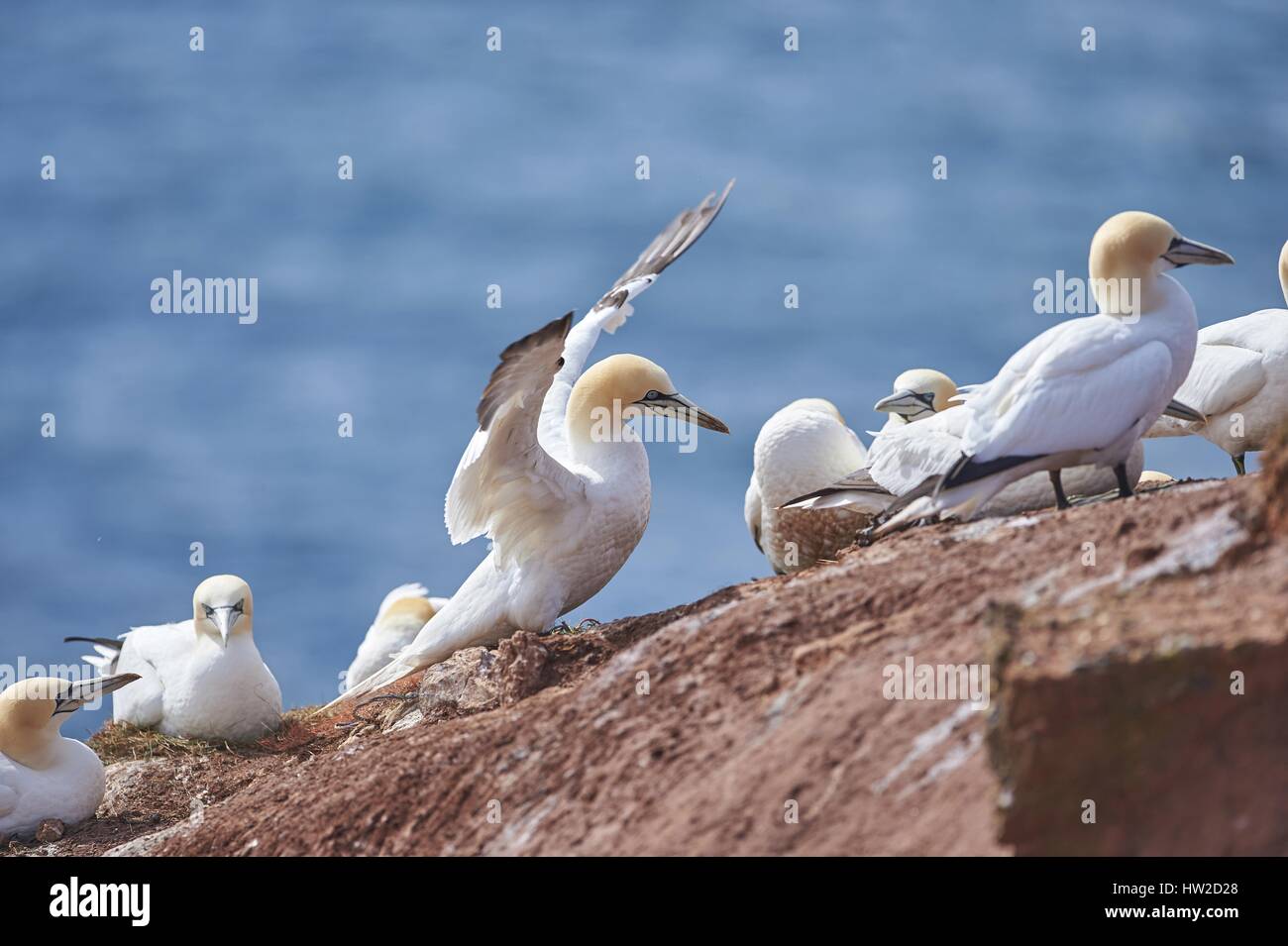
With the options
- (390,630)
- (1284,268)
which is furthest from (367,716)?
(1284,268)

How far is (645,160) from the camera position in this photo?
11.1 m

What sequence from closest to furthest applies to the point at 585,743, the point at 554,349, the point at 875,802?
the point at 875,802 → the point at 585,743 → the point at 554,349

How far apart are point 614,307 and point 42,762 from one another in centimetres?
529

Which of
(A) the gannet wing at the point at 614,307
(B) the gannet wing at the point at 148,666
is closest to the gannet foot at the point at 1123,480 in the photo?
(A) the gannet wing at the point at 614,307

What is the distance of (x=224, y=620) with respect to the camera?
471 inches

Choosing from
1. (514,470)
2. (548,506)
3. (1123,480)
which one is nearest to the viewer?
(1123,480)

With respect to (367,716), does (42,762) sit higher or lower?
lower

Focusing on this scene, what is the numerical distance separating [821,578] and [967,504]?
79cm

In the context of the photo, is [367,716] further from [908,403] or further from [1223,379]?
[1223,379]

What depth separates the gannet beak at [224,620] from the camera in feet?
39.1

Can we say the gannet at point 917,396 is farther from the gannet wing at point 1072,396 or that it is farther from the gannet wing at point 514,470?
the gannet wing at point 1072,396

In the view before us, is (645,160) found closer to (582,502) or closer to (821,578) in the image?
(582,502)

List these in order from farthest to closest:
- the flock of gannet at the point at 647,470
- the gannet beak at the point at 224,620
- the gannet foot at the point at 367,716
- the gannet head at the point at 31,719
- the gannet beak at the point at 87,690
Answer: the gannet beak at the point at 224,620 → the gannet beak at the point at 87,690 → the gannet head at the point at 31,719 → the gannet foot at the point at 367,716 → the flock of gannet at the point at 647,470
